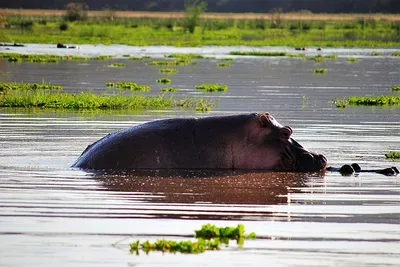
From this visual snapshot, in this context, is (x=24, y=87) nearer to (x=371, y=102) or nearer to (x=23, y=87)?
(x=23, y=87)

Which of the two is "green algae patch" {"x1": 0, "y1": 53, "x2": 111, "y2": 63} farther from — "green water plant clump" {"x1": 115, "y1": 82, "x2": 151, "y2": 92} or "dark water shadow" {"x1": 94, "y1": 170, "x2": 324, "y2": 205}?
"dark water shadow" {"x1": 94, "y1": 170, "x2": 324, "y2": 205}

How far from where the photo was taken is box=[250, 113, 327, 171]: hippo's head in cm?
1209

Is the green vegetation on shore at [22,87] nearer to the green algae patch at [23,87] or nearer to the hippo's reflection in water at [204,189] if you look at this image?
the green algae patch at [23,87]

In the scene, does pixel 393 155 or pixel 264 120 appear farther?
pixel 393 155

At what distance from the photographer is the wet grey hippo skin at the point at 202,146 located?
39.4 ft

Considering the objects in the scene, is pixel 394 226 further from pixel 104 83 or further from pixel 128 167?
pixel 104 83

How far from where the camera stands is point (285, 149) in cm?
1230

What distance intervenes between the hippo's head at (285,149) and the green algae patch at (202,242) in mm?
3838

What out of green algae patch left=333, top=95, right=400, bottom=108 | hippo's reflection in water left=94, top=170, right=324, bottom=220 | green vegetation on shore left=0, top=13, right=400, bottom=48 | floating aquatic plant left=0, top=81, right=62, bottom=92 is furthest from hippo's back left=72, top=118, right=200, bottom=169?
green vegetation on shore left=0, top=13, right=400, bottom=48

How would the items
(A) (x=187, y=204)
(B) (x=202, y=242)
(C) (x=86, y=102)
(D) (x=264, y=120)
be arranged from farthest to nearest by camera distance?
(C) (x=86, y=102)
(D) (x=264, y=120)
(A) (x=187, y=204)
(B) (x=202, y=242)

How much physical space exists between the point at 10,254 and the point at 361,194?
433 cm

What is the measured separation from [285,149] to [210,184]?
1426 millimetres

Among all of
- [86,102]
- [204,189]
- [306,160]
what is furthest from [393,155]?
[86,102]

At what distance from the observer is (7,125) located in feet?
57.5
